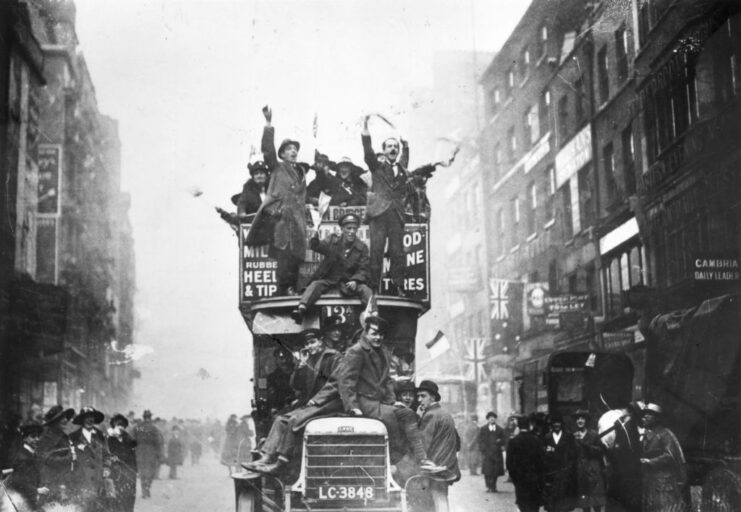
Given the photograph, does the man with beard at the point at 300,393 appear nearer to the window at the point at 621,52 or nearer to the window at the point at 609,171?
the window at the point at 621,52

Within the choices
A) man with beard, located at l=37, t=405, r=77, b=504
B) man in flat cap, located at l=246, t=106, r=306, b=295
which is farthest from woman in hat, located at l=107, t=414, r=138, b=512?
man in flat cap, located at l=246, t=106, r=306, b=295

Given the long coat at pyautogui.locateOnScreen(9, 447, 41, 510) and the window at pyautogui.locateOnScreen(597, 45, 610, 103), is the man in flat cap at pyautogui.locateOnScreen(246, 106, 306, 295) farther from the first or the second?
the window at pyautogui.locateOnScreen(597, 45, 610, 103)

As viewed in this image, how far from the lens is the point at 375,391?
9555 millimetres

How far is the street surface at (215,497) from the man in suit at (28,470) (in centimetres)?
541

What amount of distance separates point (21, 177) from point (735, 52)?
1565 cm

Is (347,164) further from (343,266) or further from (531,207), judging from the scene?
(531,207)

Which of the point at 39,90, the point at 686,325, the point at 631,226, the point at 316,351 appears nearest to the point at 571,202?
the point at 631,226

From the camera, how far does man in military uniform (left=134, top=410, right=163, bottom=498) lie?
2034 centimetres

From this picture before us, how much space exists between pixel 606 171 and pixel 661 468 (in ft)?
61.0

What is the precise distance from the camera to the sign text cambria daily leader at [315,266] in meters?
12.0

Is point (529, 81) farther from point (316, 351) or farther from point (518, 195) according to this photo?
point (316, 351)

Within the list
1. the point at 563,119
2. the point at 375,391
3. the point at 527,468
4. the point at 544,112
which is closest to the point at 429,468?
the point at 375,391

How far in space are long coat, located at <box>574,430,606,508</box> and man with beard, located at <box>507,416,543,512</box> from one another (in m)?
0.48

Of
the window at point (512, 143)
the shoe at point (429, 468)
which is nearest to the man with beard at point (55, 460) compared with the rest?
the shoe at point (429, 468)
